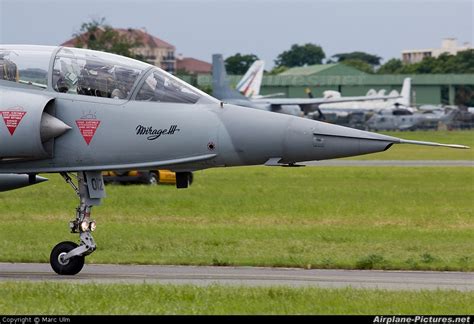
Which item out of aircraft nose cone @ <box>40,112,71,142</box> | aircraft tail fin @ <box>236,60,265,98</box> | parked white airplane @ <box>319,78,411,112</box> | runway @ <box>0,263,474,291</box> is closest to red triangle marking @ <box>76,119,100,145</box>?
aircraft nose cone @ <box>40,112,71,142</box>

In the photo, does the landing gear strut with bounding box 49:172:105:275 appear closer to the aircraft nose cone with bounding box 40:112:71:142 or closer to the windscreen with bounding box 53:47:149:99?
the aircraft nose cone with bounding box 40:112:71:142

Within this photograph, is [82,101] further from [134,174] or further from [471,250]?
[134,174]

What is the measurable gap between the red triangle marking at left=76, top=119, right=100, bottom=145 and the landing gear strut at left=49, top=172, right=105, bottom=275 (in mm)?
535

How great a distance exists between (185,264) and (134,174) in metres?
21.6

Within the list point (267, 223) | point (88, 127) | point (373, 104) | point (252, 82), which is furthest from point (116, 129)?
point (373, 104)

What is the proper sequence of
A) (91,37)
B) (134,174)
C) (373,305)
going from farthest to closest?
1. (91,37)
2. (134,174)
3. (373,305)

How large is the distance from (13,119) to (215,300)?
12.5ft

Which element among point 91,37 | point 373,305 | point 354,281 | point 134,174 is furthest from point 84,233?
point 91,37

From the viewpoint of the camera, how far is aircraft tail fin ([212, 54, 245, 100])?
2960 inches

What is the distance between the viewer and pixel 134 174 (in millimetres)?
38625

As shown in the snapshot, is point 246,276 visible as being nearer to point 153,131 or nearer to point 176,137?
point 176,137

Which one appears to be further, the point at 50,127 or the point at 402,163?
the point at 402,163

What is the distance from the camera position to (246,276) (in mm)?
15539

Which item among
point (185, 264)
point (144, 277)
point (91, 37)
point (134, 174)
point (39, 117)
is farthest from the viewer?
point (91, 37)
